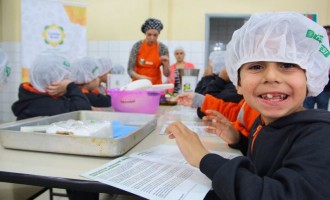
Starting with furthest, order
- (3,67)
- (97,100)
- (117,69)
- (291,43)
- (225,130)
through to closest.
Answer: (117,69) < (97,100) < (3,67) < (225,130) < (291,43)

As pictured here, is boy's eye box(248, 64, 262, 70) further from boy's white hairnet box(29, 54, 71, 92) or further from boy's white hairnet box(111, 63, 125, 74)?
boy's white hairnet box(111, 63, 125, 74)

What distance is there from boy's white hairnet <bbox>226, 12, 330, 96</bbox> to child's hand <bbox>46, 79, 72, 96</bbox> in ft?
4.14

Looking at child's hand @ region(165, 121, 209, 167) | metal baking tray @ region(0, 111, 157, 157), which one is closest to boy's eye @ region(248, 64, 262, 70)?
child's hand @ region(165, 121, 209, 167)

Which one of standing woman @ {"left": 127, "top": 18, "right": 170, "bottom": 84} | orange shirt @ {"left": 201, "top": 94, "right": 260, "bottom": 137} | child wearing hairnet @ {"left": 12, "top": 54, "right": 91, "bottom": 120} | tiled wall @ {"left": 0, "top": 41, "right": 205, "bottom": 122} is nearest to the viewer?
orange shirt @ {"left": 201, "top": 94, "right": 260, "bottom": 137}

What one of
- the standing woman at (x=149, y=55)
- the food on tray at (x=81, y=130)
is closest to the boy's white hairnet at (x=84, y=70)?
the standing woman at (x=149, y=55)

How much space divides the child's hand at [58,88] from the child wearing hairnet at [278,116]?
1.10m

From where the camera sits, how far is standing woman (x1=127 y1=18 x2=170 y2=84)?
2.89 meters

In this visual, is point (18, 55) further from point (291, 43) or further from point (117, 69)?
point (291, 43)

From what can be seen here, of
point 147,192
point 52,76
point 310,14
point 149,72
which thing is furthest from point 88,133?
point 310,14

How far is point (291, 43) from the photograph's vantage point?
2.28 feet

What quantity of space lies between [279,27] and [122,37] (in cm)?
392

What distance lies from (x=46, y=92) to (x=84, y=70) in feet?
2.02

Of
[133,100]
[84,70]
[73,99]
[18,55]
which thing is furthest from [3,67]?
[18,55]

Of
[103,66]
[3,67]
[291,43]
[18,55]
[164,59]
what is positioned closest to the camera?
[291,43]
